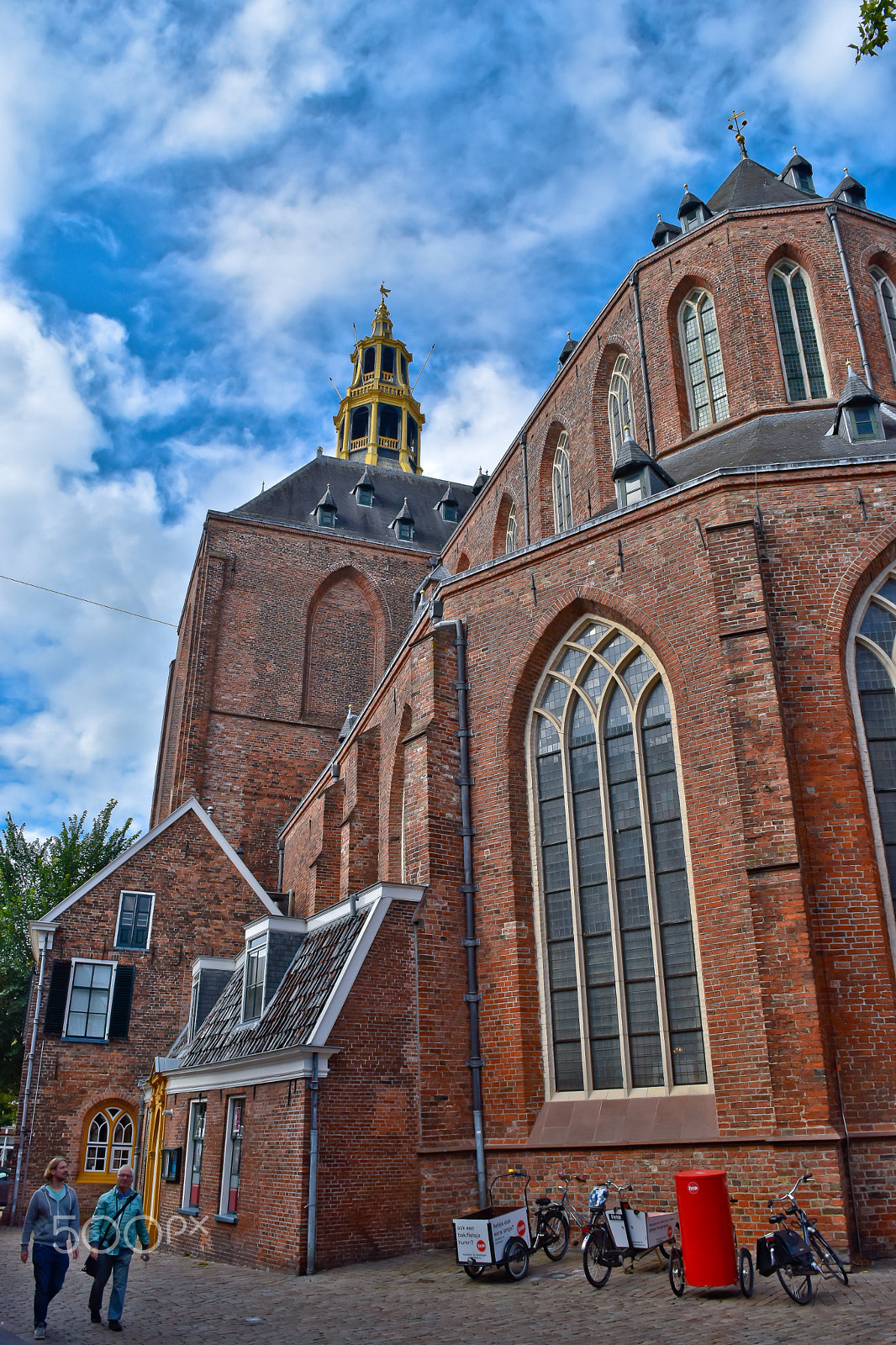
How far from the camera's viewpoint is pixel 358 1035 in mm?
13273

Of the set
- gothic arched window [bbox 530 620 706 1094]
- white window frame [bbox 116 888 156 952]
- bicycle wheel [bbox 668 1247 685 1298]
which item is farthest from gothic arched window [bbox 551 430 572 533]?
bicycle wheel [bbox 668 1247 685 1298]

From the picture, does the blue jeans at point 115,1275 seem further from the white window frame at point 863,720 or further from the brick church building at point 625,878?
the white window frame at point 863,720

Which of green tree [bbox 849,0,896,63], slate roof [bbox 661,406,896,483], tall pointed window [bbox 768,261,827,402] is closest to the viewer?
green tree [bbox 849,0,896,63]

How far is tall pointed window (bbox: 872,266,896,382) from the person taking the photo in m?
19.6

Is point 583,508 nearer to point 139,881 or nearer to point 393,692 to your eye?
point 393,692

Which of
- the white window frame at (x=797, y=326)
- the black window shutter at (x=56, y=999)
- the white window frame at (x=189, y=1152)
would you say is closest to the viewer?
the white window frame at (x=189, y=1152)

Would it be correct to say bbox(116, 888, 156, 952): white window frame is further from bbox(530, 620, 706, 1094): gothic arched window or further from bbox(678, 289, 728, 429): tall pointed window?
bbox(678, 289, 728, 429): tall pointed window

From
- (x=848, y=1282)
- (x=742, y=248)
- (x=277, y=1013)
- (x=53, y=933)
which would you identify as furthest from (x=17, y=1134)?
(x=742, y=248)

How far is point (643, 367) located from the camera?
20.7 m

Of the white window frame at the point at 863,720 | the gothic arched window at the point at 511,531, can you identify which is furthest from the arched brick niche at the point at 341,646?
the white window frame at the point at 863,720

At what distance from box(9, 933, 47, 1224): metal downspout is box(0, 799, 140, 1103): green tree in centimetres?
676

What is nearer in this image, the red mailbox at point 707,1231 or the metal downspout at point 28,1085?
the red mailbox at point 707,1231

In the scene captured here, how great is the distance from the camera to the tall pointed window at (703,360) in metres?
19.6

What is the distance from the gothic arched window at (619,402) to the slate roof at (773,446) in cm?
219
